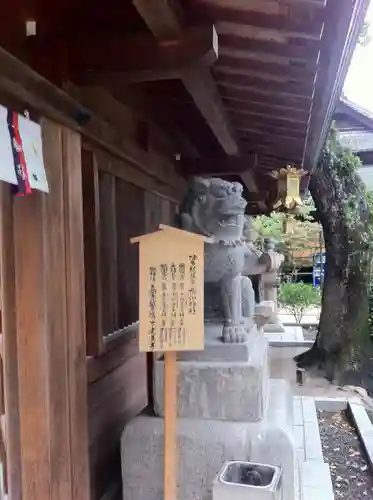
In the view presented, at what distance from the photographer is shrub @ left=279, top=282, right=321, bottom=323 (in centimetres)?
1639

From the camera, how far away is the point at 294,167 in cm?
694

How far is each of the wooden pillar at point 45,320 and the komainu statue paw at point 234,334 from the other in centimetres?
110

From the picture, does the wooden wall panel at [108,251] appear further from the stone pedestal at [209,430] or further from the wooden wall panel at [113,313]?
the stone pedestal at [209,430]

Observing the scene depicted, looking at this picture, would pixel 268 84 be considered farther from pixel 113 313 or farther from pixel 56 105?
pixel 113 313

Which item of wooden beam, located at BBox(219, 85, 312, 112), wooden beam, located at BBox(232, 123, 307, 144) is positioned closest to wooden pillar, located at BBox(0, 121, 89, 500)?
wooden beam, located at BBox(219, 85, 312, 112)

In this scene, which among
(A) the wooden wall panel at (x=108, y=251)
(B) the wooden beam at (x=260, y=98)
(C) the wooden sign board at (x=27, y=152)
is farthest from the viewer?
(B) the wooden beam at (x=260, y=98)

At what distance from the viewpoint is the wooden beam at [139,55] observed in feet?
8.04

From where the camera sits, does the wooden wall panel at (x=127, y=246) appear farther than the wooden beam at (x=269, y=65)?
Yes

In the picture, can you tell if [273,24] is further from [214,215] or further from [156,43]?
[214,215]

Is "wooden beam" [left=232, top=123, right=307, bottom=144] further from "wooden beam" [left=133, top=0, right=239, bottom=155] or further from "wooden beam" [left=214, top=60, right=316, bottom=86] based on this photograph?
"wooden beam" [left=214, top=60, right=316, bottom=86]

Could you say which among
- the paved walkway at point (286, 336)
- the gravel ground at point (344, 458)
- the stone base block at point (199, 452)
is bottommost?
the gravel ground at point (344, 458)

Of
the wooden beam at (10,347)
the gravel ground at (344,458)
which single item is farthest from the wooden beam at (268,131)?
the gravel ground at (344,458)

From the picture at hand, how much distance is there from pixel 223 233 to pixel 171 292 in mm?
983

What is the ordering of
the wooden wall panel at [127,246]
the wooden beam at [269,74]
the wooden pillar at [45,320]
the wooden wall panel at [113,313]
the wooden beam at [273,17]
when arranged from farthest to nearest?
the wooden wall panel at [127,246] → the wooden wall panel at [113,313] → the wooden beam at [269,74] → the wooden pillar at [45,320] → the wooden beam at [273,17]
